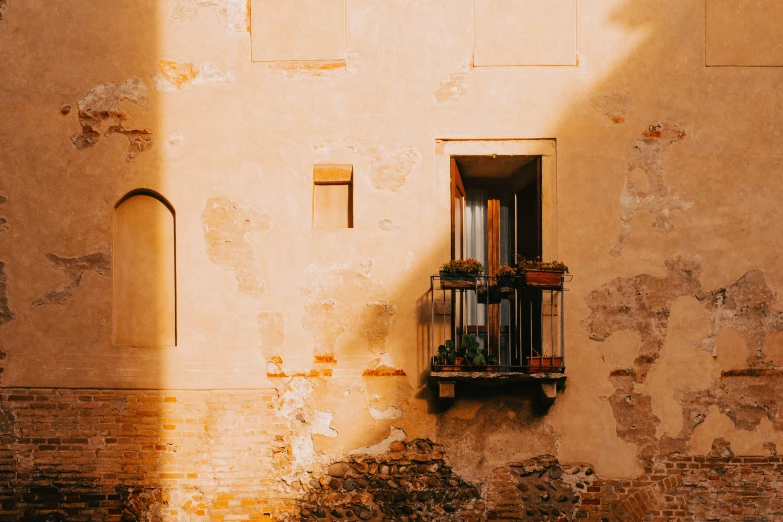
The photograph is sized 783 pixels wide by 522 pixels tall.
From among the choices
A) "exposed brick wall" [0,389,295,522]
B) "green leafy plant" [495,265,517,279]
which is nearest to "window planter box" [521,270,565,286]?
"green leafy plant" [495,265,517,279]

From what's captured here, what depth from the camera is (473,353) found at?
753 cm

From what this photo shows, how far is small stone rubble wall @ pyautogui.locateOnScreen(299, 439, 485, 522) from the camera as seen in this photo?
7.65 m

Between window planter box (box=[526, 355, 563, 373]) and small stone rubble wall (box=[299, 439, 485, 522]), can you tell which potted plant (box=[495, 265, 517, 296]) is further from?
small stone rubble wall (box=[299, 439, 485, 522])

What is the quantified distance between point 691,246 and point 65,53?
5.95m

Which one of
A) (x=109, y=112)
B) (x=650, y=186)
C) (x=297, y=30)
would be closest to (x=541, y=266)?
(x=650, y=186)

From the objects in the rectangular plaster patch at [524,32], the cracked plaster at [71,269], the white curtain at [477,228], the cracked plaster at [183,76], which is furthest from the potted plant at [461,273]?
the cracked plaster at [71,269]

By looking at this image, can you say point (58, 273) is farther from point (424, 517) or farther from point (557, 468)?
point (557, 468)

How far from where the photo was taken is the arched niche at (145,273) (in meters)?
7.97

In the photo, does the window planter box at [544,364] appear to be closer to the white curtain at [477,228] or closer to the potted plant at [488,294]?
the potted plant at [488,294]

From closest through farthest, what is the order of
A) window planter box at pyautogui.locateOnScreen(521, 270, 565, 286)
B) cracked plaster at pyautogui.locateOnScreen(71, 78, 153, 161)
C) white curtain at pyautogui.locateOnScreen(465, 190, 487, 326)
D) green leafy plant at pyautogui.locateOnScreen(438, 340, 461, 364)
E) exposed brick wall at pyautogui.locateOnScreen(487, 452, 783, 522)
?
1. window planter box at pyautogui.locateOnScreen(521, 270, 565, 286)
2. green leafy plant at pyautogui.locateOnScreen(438, 340, 461, 364)
3. exposed brick wall at pyautogui.locateOnScreen(487, 452, 783, 522)
4. cracked plaster at pyautogui.locateOnScreen(71, 78, 153, 161)
5. white curtain at pyautogui.locateOnScreen(465, 190, 487, 326)

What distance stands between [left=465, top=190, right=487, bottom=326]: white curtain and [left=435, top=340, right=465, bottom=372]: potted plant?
0.69 meters

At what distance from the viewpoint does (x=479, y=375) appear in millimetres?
7375

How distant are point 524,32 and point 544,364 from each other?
299 centimetres

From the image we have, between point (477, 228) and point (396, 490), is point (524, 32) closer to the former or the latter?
point (477, 228)
